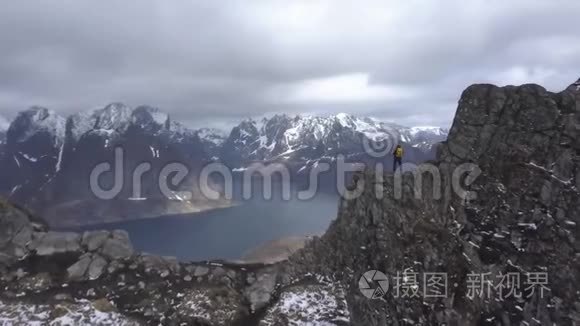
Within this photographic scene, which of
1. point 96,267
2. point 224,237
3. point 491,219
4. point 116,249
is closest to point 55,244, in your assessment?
point 96,267

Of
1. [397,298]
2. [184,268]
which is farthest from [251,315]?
[397,298]

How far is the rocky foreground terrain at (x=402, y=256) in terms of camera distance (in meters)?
28.8

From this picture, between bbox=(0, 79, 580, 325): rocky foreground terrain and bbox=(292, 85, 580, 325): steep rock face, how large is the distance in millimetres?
93

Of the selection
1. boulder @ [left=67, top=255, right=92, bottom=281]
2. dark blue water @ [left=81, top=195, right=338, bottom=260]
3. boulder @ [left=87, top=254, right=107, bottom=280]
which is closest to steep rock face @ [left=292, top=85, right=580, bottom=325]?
boulder @ [left=87, top=254, right=107, bottom=280]

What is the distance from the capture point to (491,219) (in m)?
31.6

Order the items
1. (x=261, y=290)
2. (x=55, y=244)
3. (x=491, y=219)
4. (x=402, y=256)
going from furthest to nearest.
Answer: (x=55, y=244), (x=261, y=290), (x=402, y=256), (x=491, y=219)

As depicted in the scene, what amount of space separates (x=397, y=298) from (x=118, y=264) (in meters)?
31.1

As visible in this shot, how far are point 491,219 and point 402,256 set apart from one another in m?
8.28

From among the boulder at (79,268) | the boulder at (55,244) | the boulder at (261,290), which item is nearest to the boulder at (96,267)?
the boulder at (79,268)

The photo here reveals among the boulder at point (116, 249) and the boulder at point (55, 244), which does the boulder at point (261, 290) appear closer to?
the boulder at point (116, 249)

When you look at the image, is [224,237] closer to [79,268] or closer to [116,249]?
[116,249]

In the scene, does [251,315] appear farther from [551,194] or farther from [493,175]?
[551,194]

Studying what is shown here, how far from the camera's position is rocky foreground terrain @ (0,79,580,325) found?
94.6ft

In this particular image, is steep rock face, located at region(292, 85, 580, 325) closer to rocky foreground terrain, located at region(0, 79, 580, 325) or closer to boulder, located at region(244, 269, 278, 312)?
rocky foreground terrain, located at region(0, 79, 580, 325)
